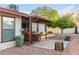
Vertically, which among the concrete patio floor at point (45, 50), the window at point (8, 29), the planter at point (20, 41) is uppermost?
the window at point (8, 29)

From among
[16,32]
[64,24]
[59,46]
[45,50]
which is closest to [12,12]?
[16,32]

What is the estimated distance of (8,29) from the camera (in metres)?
13.2

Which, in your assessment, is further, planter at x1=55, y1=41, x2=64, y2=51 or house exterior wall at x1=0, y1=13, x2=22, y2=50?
house exterior wall at x1=0, y1=13, x2=22, y2=50

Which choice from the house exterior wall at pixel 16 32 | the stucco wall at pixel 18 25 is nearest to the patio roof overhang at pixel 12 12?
Result: the house exterior wall at pixel 16 32

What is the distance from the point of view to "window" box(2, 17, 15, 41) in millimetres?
12883

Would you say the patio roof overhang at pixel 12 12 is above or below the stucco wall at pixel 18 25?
above

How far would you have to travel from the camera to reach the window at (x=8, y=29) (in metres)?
12.9

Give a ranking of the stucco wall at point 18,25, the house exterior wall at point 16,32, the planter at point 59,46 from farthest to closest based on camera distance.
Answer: the stucco wall at point 18,25, the house exterior wall at point 16,32, the planter at point 59,46

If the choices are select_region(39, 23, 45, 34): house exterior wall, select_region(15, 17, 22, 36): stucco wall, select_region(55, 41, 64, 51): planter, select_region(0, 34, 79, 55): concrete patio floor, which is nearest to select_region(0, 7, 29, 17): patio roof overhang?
select_region(15, 17, 22, 36): stucco wall

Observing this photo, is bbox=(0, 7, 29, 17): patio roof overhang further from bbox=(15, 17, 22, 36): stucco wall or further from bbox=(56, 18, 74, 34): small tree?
bbox=(56, 18, 74, 34): small tree

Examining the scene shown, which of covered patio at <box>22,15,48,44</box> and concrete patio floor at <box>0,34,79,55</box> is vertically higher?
covered patio at <box>22,15,48,44</box>

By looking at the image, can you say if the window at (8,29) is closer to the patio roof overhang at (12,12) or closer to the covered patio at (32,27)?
the patio roof overhang at (12,12)
